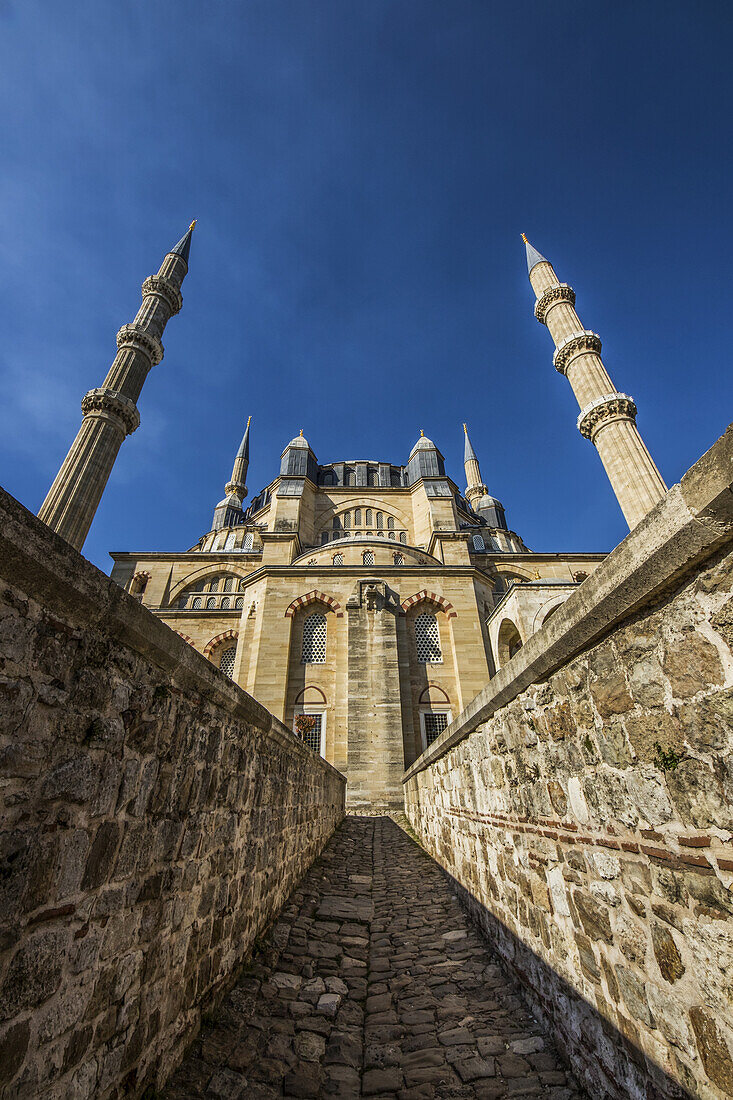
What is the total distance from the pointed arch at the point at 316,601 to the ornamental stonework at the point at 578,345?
13.3m

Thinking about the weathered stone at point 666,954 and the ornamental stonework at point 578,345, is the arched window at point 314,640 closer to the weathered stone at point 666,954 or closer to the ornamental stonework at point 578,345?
the ornamental stonework at point 578,345

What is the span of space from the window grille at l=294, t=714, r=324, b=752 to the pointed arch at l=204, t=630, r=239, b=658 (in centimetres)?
716

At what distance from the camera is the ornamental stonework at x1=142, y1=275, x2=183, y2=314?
20172mm

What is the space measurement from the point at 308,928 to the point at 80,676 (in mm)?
4024

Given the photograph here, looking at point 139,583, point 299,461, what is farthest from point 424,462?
point 139,583

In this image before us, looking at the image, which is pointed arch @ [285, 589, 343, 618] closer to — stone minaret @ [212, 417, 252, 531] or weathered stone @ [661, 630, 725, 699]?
weathered stone @ [661, 630, 725, 699]

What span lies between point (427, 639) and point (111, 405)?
14280 millimetres

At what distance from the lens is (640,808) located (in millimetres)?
1883

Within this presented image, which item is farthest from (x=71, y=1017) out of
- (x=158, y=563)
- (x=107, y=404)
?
(x=158, y=563)

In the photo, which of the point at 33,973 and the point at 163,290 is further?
the point at 163,290

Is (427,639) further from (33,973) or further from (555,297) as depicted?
(33,973)

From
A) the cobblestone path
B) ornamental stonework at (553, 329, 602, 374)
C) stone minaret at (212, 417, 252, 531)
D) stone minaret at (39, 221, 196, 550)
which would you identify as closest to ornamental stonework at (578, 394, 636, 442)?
ornamental stonework at (553, 329, 602, 374)

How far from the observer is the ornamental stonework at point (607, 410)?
17.0 metres

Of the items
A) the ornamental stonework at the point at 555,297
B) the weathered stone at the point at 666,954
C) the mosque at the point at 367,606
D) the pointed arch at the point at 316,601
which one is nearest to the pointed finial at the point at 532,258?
the mosque at the point at 367,606
